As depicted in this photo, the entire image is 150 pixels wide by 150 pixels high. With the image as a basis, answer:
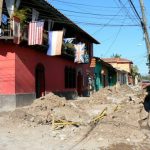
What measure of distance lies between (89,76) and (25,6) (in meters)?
19.6

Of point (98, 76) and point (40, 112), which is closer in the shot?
point (40, 112)

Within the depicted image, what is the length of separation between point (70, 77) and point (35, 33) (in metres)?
12.7

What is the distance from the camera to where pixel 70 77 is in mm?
36719

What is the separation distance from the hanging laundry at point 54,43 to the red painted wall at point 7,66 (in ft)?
12.5

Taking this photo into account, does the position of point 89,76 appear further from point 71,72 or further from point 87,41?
point 71,72

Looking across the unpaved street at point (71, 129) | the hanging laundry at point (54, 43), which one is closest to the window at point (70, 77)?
the hanging laundry at point (54, 43)

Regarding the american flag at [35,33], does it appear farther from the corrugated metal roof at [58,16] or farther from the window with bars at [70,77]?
the window with bars at [70,77]

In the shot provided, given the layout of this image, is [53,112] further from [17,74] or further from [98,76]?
[98,76]

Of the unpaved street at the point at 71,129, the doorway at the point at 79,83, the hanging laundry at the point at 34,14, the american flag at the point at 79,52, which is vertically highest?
the hanging laundry at the point at 34,14

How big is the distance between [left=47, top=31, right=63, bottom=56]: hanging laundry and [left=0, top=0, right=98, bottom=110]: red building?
337mm

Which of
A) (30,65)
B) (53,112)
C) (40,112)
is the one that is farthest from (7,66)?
(53,112)

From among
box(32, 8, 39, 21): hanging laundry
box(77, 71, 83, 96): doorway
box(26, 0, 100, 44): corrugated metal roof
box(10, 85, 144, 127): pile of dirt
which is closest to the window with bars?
box(77, 71, 83, 96): doorway

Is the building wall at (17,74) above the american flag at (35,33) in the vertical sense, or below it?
below

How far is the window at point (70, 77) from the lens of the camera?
115 ft
